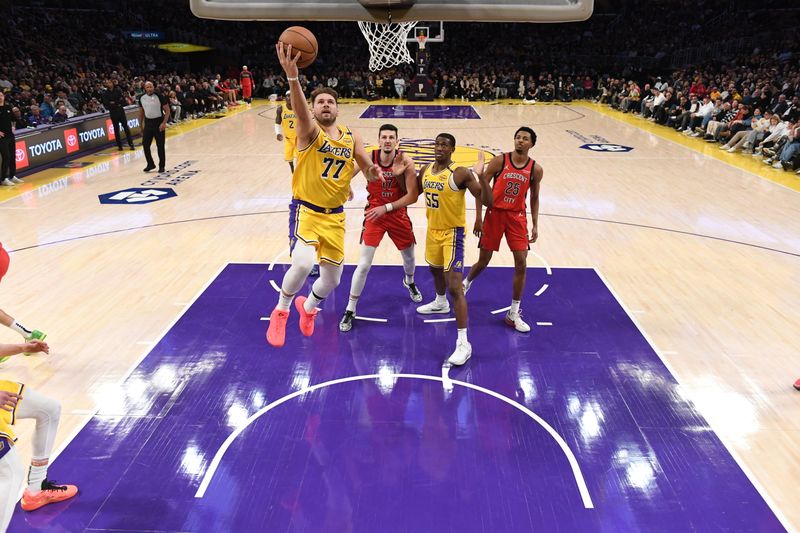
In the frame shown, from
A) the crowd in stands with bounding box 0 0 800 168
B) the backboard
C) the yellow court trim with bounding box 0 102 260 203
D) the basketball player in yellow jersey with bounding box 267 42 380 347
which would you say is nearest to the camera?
the basketball player in yellow jersey with bounding box 267 42 380 347

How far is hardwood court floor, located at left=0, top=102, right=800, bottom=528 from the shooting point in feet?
15.9

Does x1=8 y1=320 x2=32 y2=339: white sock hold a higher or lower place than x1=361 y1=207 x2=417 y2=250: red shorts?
lower

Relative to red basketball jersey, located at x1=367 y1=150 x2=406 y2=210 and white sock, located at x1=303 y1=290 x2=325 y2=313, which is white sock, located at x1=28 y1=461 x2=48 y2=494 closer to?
white sock, located at x1=303 y1=290 x2=325 y2=313

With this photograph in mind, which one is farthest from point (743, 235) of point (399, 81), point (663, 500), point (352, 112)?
point (399, 81)

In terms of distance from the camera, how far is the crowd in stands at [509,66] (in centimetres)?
1675

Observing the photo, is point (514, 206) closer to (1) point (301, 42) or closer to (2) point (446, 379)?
(2) point (446, 379)

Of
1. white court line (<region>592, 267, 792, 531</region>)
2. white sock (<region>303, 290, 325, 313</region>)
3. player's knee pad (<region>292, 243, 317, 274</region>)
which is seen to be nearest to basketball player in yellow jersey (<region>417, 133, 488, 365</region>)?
white sock (<region>303, 290, 325, 313</region>)

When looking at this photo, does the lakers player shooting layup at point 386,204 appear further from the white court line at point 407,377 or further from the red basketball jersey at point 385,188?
the white court line at point 407,377

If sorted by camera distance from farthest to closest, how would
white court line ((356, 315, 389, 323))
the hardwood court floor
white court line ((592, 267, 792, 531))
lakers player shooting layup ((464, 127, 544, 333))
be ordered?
white court line ((356, 315, 389, 323)), lakers player shooting layup ((464, 127, 544, 333)), the hardwood court floor, white court line ((592, 267, 792, 531))

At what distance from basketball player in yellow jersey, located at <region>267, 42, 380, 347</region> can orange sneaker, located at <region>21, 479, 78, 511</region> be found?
1525mm

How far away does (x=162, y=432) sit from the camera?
4273mm

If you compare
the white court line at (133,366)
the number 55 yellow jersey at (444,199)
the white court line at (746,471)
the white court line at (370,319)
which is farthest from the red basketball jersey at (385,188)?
the white court line at (746,471)

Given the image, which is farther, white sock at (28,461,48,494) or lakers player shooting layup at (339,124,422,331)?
lakers player shooting layup at (339,124,422,331)

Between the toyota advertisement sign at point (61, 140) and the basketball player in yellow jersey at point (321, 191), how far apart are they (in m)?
10.1
